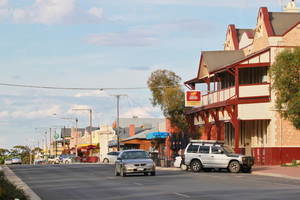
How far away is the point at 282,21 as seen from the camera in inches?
1689

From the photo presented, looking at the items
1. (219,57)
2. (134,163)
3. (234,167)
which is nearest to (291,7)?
(219,57)

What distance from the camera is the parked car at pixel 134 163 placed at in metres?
29.3

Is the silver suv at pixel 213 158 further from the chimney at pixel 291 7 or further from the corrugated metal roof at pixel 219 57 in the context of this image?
the chimney at pixel 291 7

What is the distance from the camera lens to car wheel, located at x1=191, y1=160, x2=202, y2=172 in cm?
3422

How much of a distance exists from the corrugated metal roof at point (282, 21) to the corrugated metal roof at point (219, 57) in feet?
17.8

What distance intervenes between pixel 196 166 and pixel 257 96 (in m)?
9.07

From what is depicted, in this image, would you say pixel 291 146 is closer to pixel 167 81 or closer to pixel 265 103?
pixel 265 103

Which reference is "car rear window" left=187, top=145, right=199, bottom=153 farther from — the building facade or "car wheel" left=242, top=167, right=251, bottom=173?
the building facade

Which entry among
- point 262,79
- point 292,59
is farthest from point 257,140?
point 292,59

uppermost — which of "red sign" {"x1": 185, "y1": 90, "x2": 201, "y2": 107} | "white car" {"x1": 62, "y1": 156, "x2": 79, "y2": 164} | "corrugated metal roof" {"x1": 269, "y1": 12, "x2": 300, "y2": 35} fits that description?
"corrugated metal roof" {"x1": 269, "y1": 12, "x2": 300, "y2": 35}

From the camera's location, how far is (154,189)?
20.3m

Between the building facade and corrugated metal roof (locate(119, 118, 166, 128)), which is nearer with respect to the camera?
the building facade

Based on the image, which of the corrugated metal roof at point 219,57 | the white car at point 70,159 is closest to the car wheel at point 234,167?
the corrugated metal roof at point 219,57

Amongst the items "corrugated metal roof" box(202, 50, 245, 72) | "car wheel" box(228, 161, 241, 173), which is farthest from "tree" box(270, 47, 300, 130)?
"corrugated metal roof" box(202, 50, 245, 72)
